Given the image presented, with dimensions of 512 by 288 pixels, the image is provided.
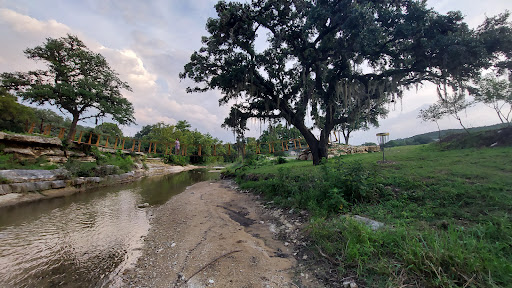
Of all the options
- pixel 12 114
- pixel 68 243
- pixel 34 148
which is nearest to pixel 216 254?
pixel 68 243

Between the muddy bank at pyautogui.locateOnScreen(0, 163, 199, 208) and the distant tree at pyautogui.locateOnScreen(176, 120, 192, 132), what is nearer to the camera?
the muddy bank at pyautogui.locateOnScreen(0, 163, 199, 208)

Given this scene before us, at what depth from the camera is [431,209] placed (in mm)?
4023

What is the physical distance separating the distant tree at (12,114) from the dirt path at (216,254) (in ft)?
74.8

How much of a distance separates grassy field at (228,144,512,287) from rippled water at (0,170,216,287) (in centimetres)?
418

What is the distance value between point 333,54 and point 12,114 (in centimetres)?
2889

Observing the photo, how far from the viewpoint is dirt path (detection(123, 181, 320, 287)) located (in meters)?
3.09

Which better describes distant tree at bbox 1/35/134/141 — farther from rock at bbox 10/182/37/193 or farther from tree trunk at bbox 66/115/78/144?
rock at bbox 10/182/37/193

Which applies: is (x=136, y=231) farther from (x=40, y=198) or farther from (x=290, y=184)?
(x=40, y=198)

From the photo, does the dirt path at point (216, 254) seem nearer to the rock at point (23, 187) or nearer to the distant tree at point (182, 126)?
the rock at point (23, 187)

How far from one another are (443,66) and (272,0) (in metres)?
9.07

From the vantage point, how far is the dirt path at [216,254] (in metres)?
3.09

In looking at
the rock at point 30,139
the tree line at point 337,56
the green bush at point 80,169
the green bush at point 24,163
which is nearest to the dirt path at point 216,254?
the tree line at point 337,56

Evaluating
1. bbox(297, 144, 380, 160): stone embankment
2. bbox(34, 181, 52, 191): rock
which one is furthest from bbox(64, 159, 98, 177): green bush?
bbox(297, 144, 380, 160): stone embankment

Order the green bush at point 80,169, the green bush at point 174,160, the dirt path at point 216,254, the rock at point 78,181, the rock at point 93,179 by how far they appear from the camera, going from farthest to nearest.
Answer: the green bush at point 174,160 < the rock at point 93,179 < the green bush at point 80,169 < the rock at point 78,181 < the dirt path at point 216,254
